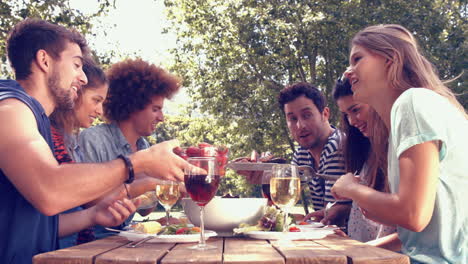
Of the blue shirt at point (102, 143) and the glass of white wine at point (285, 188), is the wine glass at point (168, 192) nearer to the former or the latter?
the glass of white wine at point (285, 188)

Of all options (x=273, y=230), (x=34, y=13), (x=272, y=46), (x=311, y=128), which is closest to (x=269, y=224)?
(x=273, y=230)

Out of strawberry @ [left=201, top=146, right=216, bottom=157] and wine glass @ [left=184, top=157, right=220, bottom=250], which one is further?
strawberry @ [left=201, top=146, right=216, bottom=157]

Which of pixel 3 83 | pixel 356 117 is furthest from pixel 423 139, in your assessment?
pixel 356 117

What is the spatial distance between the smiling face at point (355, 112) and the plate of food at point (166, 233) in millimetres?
2234

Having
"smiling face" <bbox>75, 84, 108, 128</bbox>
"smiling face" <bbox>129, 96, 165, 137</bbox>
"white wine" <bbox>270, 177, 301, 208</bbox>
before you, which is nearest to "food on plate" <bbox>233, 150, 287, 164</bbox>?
"smiling face" <bbox>129, 96, 165, 137</bbox>

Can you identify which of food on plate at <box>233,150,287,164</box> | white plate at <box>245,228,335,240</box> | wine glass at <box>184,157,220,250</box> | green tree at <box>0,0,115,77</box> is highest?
green tree at <box>0,0,115,77</box>

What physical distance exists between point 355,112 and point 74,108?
2378 mm

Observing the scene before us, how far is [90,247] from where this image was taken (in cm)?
198

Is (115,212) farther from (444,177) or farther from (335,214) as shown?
(335,214)

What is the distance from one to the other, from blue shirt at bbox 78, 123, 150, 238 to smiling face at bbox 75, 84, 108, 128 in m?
0.11

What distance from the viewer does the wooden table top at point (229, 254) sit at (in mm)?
1683

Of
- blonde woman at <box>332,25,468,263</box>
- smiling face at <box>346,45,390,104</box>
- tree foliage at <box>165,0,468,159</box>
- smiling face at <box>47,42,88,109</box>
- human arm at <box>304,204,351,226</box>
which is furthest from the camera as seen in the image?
tree foliage at <box>165,0,468,159</box>

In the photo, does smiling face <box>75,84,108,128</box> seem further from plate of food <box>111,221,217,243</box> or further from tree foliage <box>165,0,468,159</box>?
tree foliage <box>165,0,468,159</box>

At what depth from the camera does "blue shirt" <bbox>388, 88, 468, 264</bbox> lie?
2211 millimetres
